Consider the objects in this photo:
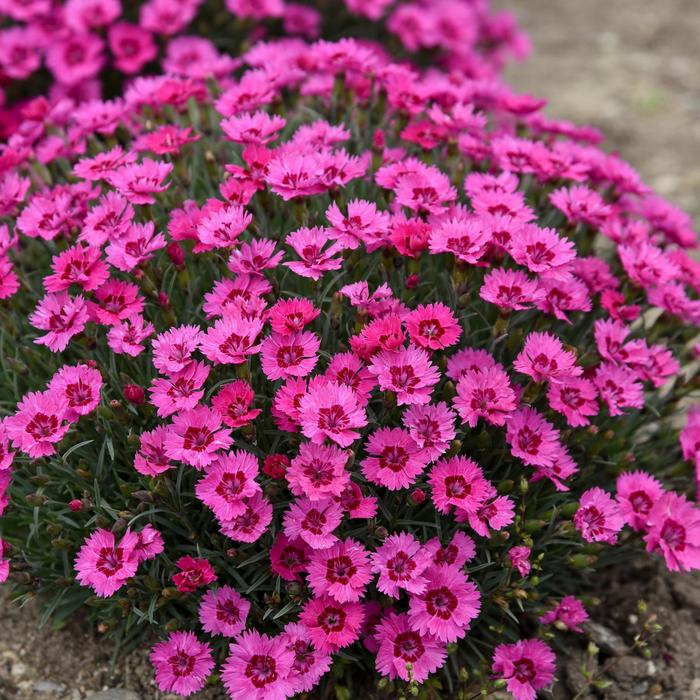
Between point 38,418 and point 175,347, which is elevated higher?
point 175,347

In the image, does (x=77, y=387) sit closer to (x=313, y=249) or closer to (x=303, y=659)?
(x=313, y=249)

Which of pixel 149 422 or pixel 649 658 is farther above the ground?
pixel 149 422

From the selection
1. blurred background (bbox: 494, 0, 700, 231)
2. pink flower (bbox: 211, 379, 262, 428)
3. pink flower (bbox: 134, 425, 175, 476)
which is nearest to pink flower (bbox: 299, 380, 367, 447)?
pink flower (bbox: 211, 379, 262, 428)

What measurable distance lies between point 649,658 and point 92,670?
1.54 m

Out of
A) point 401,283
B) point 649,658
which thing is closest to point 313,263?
point 401,283

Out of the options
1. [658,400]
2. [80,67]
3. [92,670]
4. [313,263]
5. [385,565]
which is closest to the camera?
[385,565]

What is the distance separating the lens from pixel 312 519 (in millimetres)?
1989

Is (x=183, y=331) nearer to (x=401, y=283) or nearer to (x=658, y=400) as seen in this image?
(x=401, y=283)

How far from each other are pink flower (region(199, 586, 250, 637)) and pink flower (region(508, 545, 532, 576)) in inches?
25.4

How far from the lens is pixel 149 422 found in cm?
224

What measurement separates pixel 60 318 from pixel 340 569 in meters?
0.94

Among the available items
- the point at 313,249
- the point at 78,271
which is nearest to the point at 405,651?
the point at 313,249

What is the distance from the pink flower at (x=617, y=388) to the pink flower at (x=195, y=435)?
1.00 m

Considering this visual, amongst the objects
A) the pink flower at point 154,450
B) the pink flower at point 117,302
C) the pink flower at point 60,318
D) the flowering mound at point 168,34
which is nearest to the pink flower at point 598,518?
the pink flower at point 154,450
